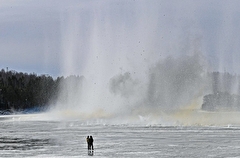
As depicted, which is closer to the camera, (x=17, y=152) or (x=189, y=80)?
(x=17, y=152)

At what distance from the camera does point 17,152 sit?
55.6m

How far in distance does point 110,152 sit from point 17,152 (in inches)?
336

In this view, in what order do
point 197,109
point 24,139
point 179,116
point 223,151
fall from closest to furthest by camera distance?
1. point 223,151
2. point 24,139
3. point 179,116
4. point 197,109

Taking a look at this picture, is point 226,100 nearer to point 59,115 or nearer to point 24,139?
point 59,115

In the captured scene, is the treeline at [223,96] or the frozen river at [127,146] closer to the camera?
the frozen river at [127,146]

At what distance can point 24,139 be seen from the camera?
71125 mm

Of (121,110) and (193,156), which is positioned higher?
(121,110)

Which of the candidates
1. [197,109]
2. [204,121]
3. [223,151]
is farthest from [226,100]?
[223,151]

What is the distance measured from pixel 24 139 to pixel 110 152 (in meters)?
19.9

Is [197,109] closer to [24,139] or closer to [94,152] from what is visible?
[24,139]

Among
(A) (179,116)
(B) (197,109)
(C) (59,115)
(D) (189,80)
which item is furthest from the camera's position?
(C) (59,115)

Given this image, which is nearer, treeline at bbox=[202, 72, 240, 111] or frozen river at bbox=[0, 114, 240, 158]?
frozen river at bbox=[0, 114, 240, 158]

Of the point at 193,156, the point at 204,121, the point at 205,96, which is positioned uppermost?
the point at 205,96

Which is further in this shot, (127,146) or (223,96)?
(223,96)
